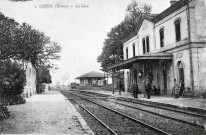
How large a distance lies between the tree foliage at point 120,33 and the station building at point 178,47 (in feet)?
62.5

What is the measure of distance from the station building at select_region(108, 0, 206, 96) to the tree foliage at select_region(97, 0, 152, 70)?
62.5ft

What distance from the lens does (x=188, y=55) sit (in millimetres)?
18516

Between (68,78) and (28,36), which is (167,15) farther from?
(68,78)

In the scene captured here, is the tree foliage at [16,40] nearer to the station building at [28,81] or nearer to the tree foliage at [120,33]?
the station building at [28,81]

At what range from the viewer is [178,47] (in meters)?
19.8

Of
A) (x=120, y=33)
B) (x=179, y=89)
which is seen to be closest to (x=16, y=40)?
Answer: (x=179, y=89)

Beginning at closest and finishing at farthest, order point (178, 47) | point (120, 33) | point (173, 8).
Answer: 1. point (178, 47)
2. point (173, 8)
3. point (120, 33)

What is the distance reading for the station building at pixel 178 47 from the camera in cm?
1816

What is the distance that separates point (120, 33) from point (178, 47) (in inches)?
1045

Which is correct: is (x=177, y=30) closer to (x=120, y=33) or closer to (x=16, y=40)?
(x=16, y=40)

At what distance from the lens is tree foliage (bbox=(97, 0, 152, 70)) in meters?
45.1

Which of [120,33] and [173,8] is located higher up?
[120,33]

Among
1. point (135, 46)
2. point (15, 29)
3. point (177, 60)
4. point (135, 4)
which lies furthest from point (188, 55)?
point (135, 4)

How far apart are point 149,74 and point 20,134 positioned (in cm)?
1996
